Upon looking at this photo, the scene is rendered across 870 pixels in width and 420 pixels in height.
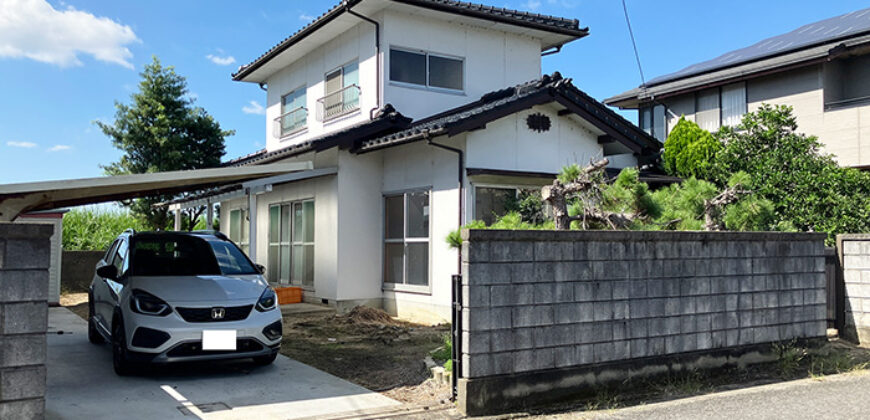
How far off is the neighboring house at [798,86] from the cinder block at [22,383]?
1657 cm

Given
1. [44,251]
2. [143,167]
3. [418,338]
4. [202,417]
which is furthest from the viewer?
[143,167]

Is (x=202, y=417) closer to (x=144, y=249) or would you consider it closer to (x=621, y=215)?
(x=144, y=249)

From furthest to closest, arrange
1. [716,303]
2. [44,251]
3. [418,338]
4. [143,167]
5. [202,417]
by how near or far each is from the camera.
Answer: [143,167] → [418,338] → [716,303] → [202,417] → [44,251]

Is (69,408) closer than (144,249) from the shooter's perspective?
Yes

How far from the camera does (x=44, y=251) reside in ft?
14.0

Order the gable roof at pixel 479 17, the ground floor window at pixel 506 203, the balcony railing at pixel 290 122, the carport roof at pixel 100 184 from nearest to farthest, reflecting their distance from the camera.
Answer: the carport roof at pixel 100 184
the ground floor window at pixel 506 203
the gable roof at pixel 479 17
the balcony railing at pixel 290 122

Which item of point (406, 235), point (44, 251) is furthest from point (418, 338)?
point (44, 251)

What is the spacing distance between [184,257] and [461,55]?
7.82m

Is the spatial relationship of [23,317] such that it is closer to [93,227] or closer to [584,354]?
[584,354]

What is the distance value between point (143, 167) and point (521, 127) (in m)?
15.0

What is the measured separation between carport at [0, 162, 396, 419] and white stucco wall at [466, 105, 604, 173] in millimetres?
3626

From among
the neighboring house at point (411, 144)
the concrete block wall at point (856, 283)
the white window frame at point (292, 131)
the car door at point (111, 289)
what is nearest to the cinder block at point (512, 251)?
the car door at point (111, 289)

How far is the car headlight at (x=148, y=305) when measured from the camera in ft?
20.7

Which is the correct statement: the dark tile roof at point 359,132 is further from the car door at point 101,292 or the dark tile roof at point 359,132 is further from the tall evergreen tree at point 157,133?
the tall evergreen tree at point 157,133
